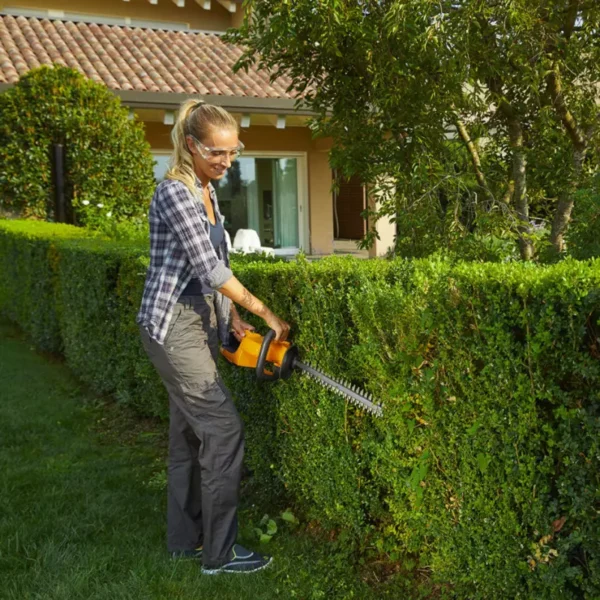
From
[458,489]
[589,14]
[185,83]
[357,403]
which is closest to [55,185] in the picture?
[185,83]

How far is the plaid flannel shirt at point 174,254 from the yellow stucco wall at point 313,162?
39.8ft

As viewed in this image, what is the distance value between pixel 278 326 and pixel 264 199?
12938 millimetres

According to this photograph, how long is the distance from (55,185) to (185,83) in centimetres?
373

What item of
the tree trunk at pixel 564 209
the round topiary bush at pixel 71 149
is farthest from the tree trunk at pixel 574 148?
the round topiary bush at pixel 71 149

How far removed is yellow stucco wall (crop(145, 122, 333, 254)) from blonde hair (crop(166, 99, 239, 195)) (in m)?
12.0

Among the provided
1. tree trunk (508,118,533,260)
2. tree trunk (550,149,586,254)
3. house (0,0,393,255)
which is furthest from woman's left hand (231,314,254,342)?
house (0,0,393,255)

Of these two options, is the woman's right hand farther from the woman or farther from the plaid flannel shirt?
the plaid flannel shirt

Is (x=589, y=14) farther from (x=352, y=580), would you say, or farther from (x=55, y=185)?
(x=55, y=185)

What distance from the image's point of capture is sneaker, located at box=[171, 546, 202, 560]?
3.44m

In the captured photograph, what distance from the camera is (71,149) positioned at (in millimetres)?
10430

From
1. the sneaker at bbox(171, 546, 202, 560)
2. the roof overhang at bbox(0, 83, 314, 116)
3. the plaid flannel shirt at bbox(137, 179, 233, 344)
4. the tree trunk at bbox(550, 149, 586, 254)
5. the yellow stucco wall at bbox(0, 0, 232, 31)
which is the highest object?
the yellow stucco wall at bbox(0, 0, 232, 31)

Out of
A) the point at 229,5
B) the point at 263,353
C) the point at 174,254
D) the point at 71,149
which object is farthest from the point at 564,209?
the point at 229,5

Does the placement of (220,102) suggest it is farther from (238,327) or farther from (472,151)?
(238,327)

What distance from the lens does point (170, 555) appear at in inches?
136
